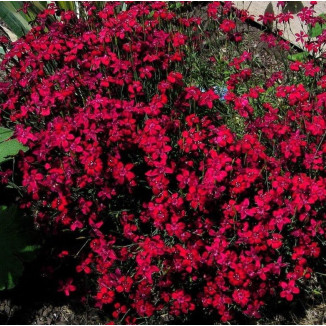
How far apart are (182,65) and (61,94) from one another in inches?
45.0

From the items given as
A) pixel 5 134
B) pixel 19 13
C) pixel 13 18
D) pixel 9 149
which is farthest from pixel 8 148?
pixel 19 13

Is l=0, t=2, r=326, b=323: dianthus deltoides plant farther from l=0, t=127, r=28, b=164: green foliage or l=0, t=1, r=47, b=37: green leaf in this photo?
l=0, t=1, r=47, b=37: green leaf

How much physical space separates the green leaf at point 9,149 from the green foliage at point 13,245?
12.6 inches

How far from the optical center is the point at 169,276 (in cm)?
258

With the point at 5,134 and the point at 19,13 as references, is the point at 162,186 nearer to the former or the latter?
the point at 5,134

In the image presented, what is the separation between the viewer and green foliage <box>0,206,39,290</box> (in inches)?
111

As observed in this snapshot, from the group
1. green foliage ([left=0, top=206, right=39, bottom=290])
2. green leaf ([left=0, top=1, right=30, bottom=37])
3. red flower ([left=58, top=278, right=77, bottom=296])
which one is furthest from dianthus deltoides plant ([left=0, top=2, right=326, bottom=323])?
green leaf ([left=0, top=1, right=30, bottom=37])

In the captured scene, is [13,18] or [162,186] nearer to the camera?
[162,186]

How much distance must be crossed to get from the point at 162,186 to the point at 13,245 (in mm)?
1011

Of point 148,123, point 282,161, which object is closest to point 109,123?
point 148,123

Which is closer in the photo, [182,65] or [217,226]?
[217,226]

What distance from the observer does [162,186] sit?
8.18ft

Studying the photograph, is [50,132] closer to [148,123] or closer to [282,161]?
[148,123]

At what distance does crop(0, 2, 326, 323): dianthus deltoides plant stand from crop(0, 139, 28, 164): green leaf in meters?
0.18
